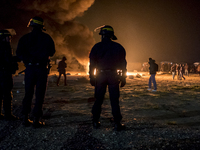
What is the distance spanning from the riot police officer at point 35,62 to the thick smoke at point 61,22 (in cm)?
1836

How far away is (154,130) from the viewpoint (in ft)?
8.30

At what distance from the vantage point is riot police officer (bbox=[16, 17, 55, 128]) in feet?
8.34

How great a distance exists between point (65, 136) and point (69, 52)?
21.2 m

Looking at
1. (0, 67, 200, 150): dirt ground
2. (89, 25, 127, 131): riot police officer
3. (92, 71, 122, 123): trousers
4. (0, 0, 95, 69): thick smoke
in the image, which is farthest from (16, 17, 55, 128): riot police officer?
(0, 0, 95, 69): thick smoke

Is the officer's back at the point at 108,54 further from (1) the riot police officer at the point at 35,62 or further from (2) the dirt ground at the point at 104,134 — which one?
(2) the dirt ground at the point at 104,134

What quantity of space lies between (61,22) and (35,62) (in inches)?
908

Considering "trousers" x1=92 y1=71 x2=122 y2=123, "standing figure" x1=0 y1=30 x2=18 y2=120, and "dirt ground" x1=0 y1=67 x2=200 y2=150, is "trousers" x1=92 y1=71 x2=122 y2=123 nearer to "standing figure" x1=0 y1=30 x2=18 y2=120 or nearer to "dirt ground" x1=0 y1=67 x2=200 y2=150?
"dirt ground" x1=0 y1=67 x2=200 y2=150

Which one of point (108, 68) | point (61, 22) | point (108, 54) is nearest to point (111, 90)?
point (108, 68)

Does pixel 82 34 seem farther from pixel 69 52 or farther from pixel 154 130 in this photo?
pixel 154 130

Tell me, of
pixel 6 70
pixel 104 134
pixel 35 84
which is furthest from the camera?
pixel 6 70

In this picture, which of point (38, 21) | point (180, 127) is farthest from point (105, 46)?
point (180, 127)

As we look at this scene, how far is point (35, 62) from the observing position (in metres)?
2.54

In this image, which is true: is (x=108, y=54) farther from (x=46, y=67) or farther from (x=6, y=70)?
(x=6, y=70)

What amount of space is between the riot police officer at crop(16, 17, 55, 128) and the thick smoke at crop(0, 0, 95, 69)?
60.2ft
